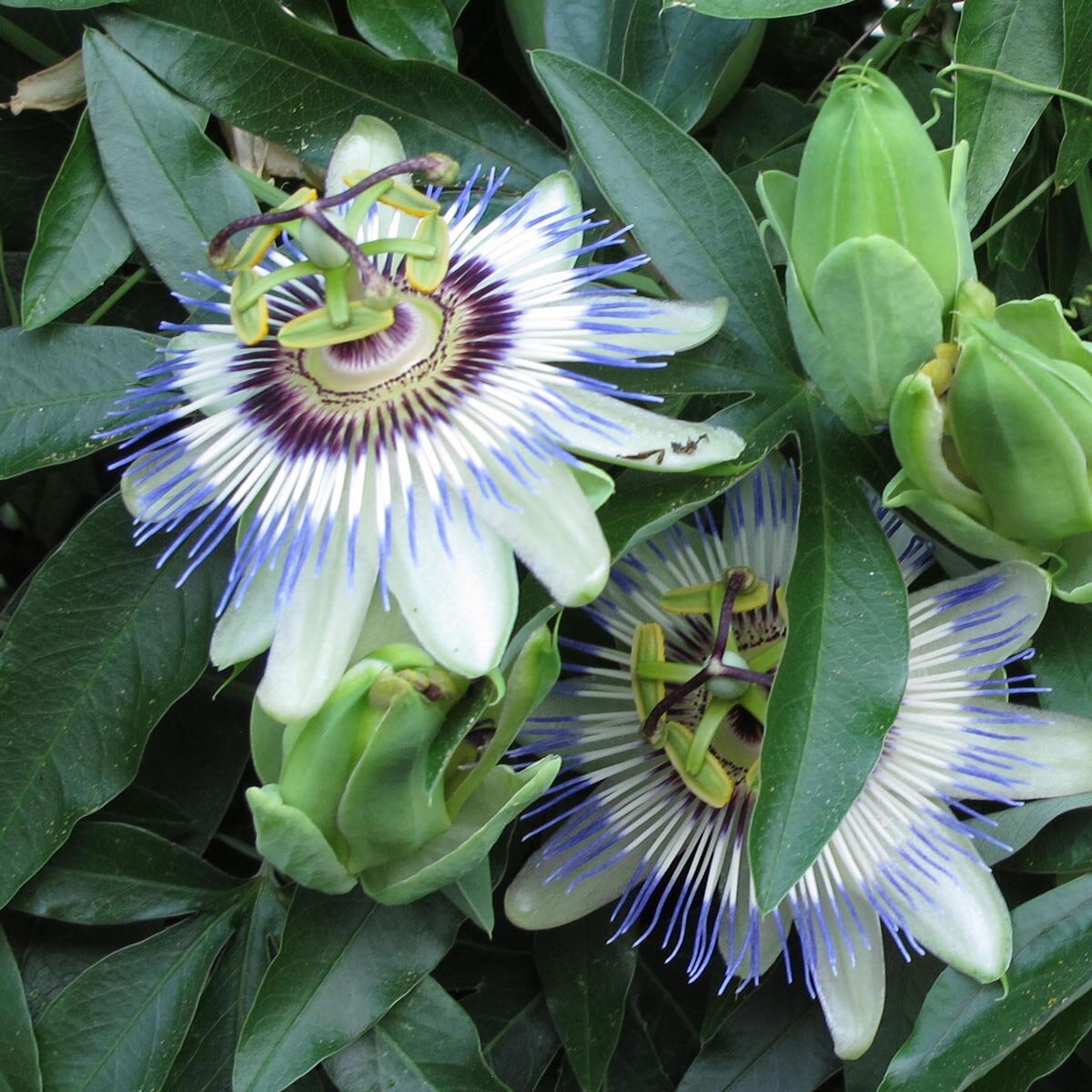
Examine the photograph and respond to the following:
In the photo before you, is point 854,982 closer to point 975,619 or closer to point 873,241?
point 975,619

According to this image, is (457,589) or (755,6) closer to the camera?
(457,589)

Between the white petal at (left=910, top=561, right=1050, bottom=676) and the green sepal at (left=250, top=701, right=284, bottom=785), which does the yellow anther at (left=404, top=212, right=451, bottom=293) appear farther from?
the white petal at (left=910, top=561, right=1050, bottom=676)

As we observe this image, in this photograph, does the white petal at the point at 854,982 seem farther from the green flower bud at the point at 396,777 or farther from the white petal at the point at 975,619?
the green flower bud at the point at 396,777

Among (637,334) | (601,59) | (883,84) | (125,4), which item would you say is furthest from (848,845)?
(125,4)

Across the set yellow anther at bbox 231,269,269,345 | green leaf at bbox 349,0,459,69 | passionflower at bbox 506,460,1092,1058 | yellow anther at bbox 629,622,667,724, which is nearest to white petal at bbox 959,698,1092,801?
passionflower at bbox 506,460,1092,1058

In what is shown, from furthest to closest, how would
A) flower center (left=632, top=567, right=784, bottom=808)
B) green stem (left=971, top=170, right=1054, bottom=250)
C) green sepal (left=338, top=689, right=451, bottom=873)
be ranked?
1. green stem (left=971, top=170, right=1054, bottom=250)
2. flower center (left=632, top=567, right=784, bottom=808)
3. green sepal (left=338, top=689, right=451, bottom=873)

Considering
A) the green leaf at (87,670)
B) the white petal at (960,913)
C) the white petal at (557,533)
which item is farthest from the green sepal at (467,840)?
the white petal at (960,913)

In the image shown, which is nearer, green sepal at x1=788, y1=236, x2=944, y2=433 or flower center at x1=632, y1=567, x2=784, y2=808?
green sepal at x1=788, y1=236, x2=944, y2=433

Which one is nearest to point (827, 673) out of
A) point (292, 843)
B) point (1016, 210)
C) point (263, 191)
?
point (292, 843)
